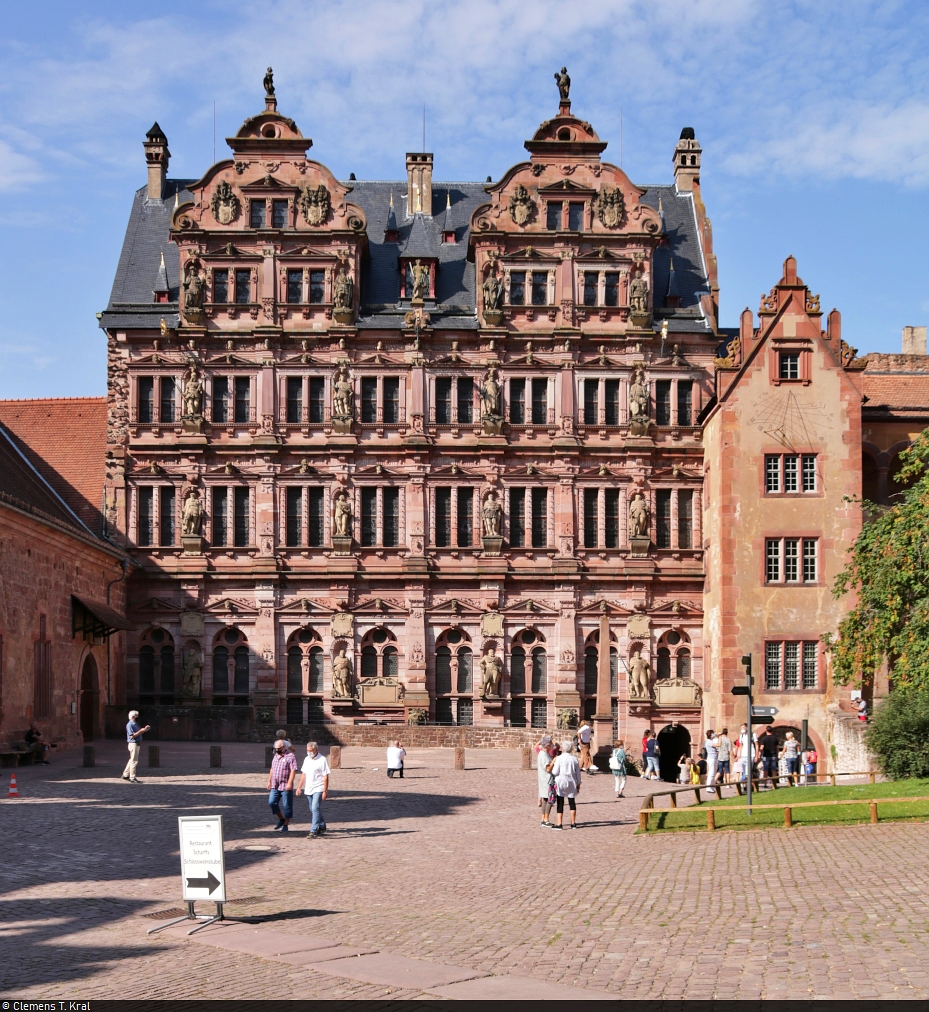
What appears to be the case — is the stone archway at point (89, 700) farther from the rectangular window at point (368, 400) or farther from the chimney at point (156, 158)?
the chimney at point (156, 158)

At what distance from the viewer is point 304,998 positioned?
37.1ft

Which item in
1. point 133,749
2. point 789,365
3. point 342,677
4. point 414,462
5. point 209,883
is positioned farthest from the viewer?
point 414,462

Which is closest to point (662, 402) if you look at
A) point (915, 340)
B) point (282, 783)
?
point (915, 340)

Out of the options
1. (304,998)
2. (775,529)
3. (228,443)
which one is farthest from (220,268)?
(304,998)

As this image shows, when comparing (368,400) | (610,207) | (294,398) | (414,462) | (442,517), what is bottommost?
(442,517)

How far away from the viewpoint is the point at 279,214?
49750 millimetres

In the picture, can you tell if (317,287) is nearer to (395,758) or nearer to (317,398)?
(317,398)

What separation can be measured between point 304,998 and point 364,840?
460 inches

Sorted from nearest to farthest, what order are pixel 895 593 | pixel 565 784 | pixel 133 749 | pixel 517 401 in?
pixel 565 784 < pixel 133 749 < pixel 895 593 < pixel 517 401

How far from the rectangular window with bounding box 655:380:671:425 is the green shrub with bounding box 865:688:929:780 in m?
19.7

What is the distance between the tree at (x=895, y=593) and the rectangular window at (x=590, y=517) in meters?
11.9

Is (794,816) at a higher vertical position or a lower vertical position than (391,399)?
lower

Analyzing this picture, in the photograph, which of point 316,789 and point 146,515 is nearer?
point 316,789

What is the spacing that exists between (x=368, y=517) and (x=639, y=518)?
1028cm
